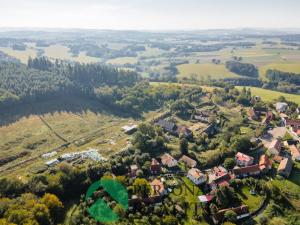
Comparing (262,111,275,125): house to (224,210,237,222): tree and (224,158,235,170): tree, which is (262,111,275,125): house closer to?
(224,158,235,170): tree

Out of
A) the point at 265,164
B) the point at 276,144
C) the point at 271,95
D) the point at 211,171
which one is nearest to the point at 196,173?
the point at 211,171

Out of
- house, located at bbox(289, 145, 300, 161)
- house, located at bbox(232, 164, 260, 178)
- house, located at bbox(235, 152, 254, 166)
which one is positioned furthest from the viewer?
house, located at bbox(289, 145, 300, 161)

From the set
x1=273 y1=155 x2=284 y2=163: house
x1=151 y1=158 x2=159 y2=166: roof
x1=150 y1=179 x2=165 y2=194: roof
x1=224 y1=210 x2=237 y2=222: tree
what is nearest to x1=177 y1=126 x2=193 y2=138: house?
x1=151 y1=158 x2=159 y2=166: roof

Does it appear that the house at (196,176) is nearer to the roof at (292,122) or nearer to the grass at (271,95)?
the roof at (292,122)

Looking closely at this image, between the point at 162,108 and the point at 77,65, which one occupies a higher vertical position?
the point at 77,65

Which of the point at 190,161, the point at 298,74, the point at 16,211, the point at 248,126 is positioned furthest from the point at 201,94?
the point at 16,211

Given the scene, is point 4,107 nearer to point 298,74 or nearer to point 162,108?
point 162,108

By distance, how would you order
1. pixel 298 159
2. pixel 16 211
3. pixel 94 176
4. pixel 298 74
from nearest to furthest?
1. pixel 16 211
2. pixel 94 176
3. pixel 298 159
4. pixel 298 74
